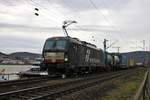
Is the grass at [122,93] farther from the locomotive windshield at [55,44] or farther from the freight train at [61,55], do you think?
the locomotive windshield at [55,44]

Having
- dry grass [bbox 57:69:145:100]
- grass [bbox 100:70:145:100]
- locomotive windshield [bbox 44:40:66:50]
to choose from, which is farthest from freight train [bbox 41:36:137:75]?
dry grass [bbox 57:69:145:100]

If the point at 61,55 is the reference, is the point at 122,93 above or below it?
below

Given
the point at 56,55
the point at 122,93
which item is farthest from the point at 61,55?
the point at 122,93

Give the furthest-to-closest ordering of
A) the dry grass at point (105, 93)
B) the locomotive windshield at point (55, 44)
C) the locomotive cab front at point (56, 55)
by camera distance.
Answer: the locomotive windshield at point (55, 44), the locomotive cab front at point (56, 55), the dry grass at point (105, 93)

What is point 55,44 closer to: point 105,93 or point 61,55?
point 61,55

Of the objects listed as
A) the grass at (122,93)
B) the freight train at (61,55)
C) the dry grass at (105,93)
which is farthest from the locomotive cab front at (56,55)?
the dry grass at (105,93)

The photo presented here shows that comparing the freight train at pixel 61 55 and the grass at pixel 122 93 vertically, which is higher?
the freight train at pixel 61 55

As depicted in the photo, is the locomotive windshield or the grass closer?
the grass

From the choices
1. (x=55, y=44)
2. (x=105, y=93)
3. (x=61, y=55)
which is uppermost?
(x=55, y=44)

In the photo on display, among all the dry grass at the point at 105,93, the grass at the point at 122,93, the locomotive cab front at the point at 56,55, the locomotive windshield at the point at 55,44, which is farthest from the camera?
the locomotive windshield at the point at 55,44

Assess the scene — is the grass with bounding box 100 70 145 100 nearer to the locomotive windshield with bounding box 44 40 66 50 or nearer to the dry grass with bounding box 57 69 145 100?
the dry grass with bounding box 57 69 145 100

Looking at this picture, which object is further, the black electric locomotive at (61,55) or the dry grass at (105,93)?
the black electric locomotive at (61,55)

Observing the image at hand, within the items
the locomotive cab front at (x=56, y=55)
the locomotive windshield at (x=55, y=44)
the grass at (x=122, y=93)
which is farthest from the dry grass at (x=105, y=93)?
the locomotive windshield at (x=55, y=44)

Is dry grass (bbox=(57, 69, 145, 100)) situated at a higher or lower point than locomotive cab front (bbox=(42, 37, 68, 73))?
lower
